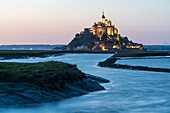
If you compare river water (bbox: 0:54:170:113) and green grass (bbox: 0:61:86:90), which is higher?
green grass (bbox: 0:61:86:90)

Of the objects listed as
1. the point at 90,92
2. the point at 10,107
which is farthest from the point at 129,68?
the point at 10,107

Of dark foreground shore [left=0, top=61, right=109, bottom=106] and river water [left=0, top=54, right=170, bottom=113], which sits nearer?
river water [left=0, top=54, right=170, bottom=113]

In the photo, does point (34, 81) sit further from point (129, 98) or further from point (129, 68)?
point (129, 68)

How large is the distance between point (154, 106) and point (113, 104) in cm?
295

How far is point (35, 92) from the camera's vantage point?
27469 mm

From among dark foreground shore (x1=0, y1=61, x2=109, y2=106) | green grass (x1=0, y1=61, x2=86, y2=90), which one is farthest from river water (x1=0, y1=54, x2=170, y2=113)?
green grass (x1=0, y1=61, x2=86, y2=90)

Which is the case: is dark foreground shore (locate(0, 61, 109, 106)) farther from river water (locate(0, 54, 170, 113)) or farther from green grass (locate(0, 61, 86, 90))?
river water (locate(0, 54, 170, 113))

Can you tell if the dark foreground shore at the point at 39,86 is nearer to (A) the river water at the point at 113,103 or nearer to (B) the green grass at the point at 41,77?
(B) the green grass at the point at 41,77

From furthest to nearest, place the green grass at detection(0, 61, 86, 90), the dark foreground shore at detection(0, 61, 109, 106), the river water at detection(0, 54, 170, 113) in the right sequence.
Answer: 1. the green grass at detection(0, 61, 86, 90)
2. the dark foreground shore at detection(0, 61, 109, 106)
3. the river water at detection(0, 54, 170, 113)

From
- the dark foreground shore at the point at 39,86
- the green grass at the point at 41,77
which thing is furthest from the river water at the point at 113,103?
the green grass at the point at 41,77

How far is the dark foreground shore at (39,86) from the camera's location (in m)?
26.9

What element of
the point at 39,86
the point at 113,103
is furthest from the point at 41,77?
the point at 113,103

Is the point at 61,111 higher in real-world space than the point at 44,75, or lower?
lower

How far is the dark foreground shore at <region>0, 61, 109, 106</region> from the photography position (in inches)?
1058
